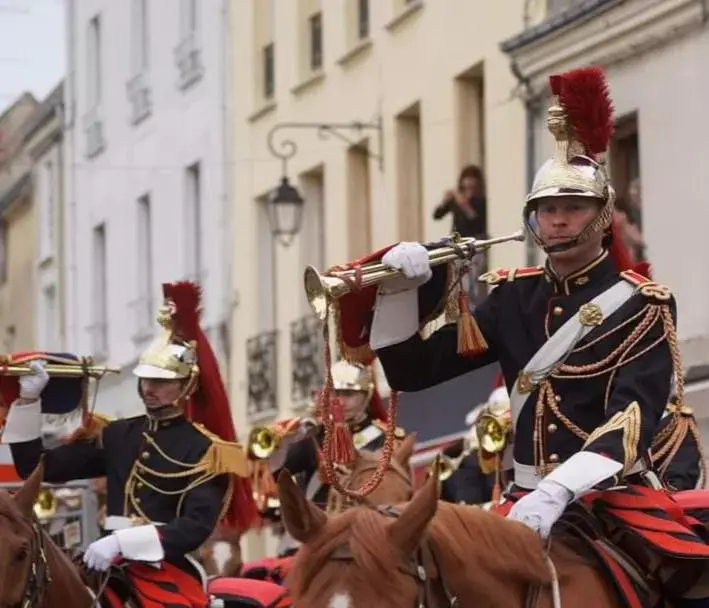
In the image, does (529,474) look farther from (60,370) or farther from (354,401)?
(354,401)

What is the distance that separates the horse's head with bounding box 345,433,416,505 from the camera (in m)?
11.3

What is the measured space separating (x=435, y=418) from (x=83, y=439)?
44.0ft

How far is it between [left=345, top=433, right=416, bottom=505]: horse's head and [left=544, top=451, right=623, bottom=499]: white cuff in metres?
4.18

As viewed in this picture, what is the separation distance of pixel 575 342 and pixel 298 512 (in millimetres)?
1423

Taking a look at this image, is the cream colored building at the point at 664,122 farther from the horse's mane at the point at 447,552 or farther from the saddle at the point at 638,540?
the horse's mane at the point at 447,552

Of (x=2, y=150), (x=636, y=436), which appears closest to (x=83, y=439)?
(x=636, y=436)

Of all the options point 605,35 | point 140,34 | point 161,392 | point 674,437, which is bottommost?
point 674,437

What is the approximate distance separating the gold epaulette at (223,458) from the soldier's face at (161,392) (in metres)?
0.20

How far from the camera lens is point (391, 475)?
38.6 feet

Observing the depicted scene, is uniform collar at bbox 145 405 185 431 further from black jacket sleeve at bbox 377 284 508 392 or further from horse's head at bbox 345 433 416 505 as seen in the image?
black jacket sleeve at bbox 377 284 508 392

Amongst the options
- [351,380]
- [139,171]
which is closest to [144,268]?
[139,171]

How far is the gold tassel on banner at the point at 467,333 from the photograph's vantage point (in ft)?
24.4

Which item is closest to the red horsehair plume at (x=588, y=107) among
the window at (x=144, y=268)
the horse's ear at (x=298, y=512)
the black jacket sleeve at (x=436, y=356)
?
the black jacket sleeve at (x=436, y=356)

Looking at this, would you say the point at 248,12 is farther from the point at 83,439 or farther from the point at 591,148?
the point at 591,148
